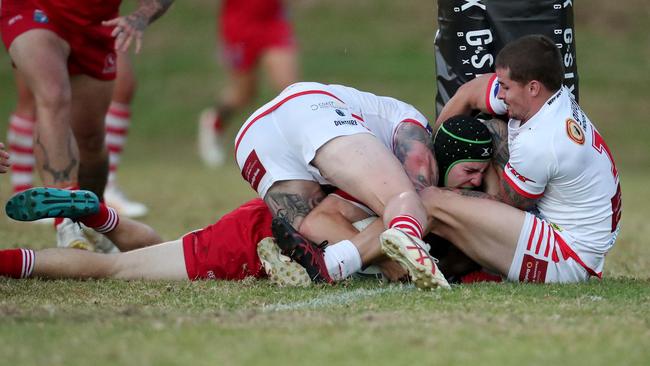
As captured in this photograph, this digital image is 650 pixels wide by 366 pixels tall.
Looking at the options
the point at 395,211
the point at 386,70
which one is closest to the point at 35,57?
the point at 395,211

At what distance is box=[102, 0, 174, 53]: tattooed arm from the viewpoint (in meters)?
6.88

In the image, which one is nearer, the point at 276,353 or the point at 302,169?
the point at 276,353

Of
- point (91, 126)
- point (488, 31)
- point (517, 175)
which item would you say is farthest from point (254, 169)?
point (91, 126)

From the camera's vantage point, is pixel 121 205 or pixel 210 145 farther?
pixel 210 145

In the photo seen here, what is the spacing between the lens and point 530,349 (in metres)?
4.03

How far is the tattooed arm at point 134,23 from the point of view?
6.88 meters

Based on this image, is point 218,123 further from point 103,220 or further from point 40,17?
point 103,220

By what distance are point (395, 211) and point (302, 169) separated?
0.75 meters

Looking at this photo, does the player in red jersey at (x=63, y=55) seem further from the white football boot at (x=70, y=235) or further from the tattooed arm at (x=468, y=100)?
the tattooed arm at (x=468, y=100)

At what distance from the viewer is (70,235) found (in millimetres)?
6871

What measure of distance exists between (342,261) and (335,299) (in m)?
0.47

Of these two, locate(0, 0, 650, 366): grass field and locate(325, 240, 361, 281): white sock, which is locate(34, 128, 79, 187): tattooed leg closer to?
locate(0, 0, 650, 366): grass field

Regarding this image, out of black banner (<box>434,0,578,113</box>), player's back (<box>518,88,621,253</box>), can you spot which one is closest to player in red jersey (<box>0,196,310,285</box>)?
player's back (<box>518,88,621,253</box>)

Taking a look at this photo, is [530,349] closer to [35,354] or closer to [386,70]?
[35,354]
